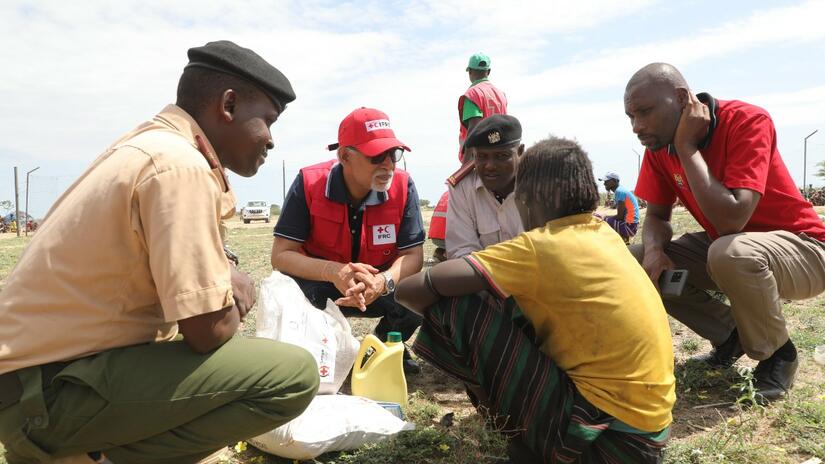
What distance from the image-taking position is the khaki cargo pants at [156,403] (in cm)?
191

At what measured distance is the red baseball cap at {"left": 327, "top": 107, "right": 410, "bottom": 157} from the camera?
3598mm

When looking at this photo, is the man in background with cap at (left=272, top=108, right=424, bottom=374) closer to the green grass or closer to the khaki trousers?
the green grass

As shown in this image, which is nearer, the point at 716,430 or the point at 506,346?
the point at 506,346

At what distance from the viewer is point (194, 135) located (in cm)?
210

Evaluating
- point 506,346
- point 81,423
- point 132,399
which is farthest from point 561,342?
point 81,423

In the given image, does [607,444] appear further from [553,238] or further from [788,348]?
[788,348]

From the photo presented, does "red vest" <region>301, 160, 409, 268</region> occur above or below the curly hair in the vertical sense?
below

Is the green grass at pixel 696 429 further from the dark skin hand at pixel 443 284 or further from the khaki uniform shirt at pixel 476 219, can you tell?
the khaki uniform shirt at pixel 476 219

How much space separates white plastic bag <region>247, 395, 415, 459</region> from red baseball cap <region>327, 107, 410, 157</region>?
54.3 inches

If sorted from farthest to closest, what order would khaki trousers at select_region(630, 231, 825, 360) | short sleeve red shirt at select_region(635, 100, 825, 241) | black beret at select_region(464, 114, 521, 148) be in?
black beret at select_region(464, 114, 521, 148) < short sleeve red shirt at select_region(635, 100, 825, 241) < khaki trousers at select_region(630, 231, 825, 360)

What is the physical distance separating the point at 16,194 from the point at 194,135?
22091 mm

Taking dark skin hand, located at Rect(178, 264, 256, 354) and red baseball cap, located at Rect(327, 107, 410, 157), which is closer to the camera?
dark skin hand, located at Rect(178, 264, 256, 354)

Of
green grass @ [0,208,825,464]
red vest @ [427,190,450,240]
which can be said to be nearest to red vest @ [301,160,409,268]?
green grass @ [0,208,825,464]

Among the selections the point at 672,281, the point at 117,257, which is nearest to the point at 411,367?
the point at 672,281
